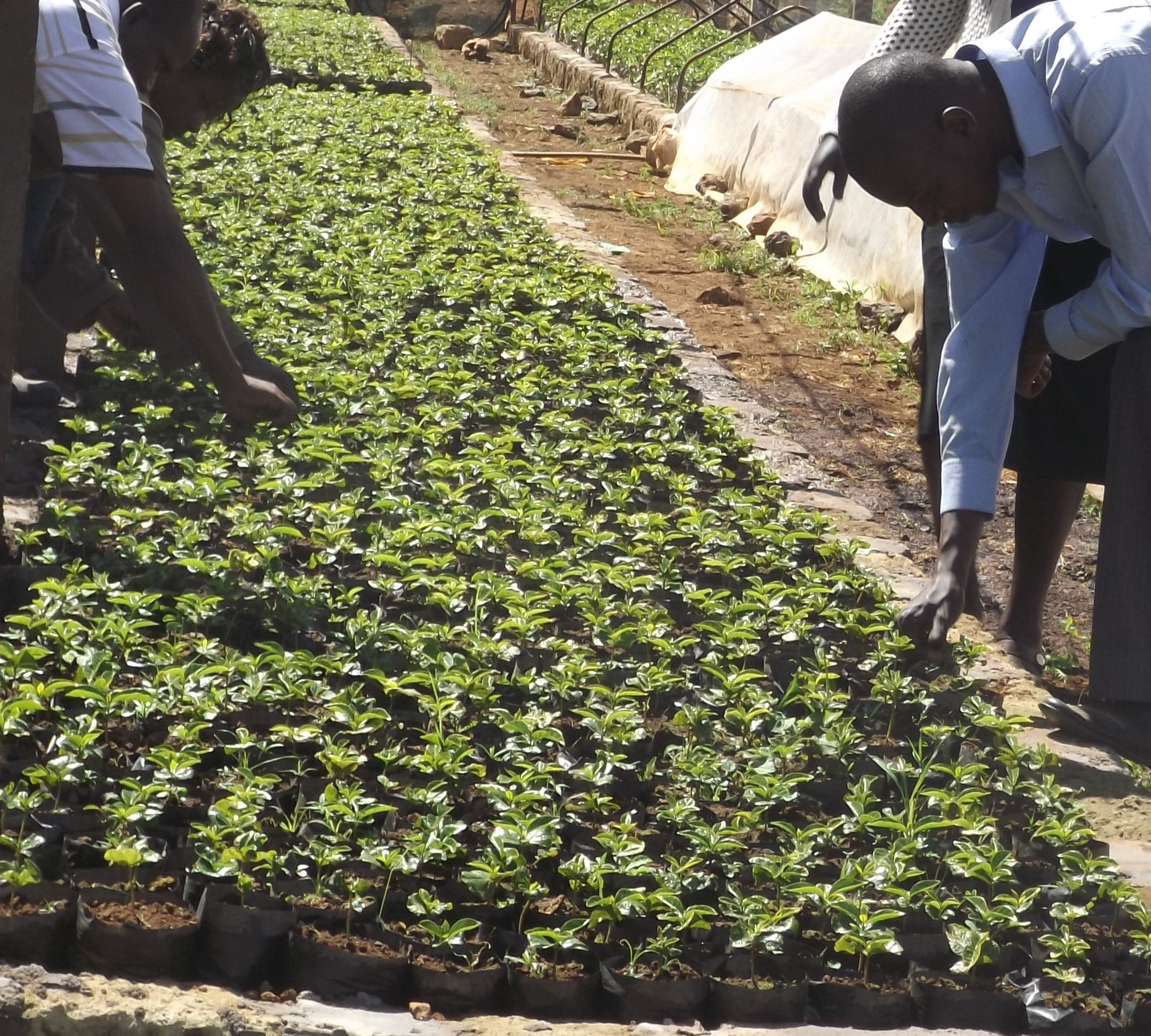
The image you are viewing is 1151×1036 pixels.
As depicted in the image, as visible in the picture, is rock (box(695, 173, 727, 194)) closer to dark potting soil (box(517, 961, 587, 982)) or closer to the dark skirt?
the dark skirt

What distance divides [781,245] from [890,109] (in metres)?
6.15

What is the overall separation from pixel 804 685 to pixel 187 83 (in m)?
2.68

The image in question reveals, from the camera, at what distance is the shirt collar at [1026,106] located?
9.70ft

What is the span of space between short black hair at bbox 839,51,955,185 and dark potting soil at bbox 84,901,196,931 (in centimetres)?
194

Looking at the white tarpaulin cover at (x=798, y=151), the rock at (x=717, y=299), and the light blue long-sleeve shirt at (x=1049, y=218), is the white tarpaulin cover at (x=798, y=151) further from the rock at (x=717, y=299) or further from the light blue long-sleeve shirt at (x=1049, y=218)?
the light blue long-sleeve shirt at (x=1049, y=218)

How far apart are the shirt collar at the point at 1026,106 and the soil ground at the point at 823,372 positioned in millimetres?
1362

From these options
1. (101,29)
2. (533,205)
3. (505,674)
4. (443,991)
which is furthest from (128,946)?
(533,205)

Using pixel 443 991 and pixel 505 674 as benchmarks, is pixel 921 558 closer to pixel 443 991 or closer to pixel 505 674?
pixel 505 674

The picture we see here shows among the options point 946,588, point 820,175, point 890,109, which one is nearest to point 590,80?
point 820,175

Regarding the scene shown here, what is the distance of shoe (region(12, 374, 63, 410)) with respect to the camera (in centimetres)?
458

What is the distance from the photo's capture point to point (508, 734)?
3.01 m

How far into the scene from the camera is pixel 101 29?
345 cm

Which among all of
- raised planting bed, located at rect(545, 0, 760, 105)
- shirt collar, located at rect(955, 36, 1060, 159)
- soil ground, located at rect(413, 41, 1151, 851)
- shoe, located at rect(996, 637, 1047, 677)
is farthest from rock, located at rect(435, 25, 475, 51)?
shirt collar, located at rect(955, 36, 1060, 159)

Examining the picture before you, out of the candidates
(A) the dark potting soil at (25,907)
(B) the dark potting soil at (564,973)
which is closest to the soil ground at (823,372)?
(B) the dark potting soil at (564,973)
